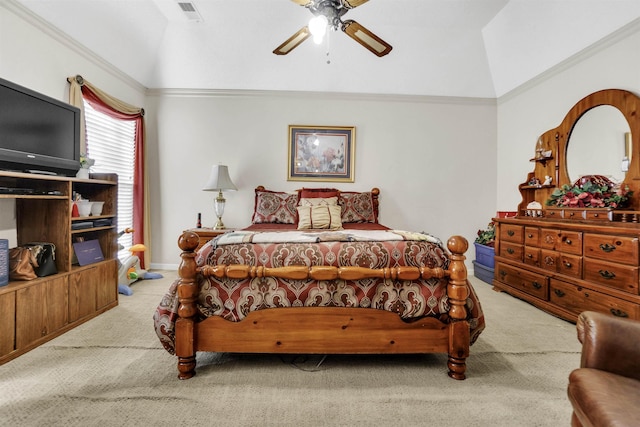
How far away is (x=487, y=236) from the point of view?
3.97 meters

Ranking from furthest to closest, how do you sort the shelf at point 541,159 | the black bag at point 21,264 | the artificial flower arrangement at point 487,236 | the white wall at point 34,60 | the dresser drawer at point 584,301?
the artificial flower arrangement at point 487,236 < the shelf at point 541,159 < the white wall at point 34,60 < the dresser drawer at point 584,301 < the black bag at point 21,264

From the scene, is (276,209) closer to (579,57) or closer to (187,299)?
(187,299)

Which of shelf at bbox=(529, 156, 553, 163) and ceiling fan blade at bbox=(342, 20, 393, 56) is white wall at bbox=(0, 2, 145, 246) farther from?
shelf at bbox=(529, 156, 553, 163)

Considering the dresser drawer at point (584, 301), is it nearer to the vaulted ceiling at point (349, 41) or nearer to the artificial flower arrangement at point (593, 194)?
the artificial flower arrangement at point (593, 194)

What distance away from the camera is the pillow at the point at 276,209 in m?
3.68

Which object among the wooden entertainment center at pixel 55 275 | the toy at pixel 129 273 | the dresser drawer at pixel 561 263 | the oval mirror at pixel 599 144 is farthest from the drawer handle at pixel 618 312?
the toy at pixel 129 273

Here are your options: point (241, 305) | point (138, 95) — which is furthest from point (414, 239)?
point (138, 95)

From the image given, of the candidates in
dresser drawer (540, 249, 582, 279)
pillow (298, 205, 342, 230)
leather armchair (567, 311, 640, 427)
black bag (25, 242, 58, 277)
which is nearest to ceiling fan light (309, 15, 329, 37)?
pillow (298, 205, 342, 230)

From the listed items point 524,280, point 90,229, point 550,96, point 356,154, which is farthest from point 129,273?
point 550,96

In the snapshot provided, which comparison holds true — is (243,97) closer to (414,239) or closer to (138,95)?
(138,95)

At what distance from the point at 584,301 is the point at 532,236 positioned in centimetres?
73

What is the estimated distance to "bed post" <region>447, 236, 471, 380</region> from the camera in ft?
5.18

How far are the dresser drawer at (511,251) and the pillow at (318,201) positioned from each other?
6.42ft

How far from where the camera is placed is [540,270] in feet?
9.26
